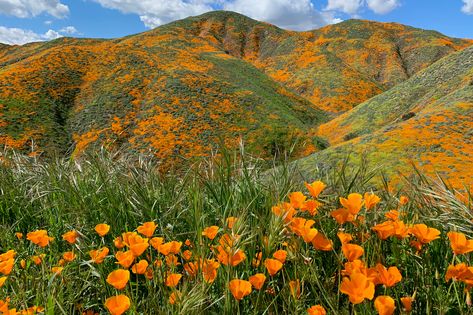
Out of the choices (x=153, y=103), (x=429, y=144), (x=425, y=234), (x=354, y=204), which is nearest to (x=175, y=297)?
(x=354, y=204)

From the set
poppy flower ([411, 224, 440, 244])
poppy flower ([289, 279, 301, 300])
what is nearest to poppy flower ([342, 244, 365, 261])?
poppy flower ([289, 279, 301, 300])

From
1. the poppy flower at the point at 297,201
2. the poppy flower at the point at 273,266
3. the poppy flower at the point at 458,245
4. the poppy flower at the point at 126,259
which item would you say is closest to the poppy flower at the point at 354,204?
the poppy flower at the point at 297,201

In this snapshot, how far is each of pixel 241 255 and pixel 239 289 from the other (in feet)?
1.07

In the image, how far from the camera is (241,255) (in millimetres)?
2113

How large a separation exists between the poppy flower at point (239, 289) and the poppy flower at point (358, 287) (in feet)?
1.58

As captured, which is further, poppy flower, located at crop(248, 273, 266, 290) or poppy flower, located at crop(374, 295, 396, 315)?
poppy flower, located at crop(248, 273, 266, 290)

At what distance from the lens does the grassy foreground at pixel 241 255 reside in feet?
6.22

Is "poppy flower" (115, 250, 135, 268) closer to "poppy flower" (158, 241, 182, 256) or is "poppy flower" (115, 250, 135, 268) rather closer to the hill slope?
"poppy flower" (158, 241, 182, 256)

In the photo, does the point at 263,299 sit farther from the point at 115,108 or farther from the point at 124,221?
the point at 115,108

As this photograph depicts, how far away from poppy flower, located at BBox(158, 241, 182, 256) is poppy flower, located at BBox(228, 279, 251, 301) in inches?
21.1

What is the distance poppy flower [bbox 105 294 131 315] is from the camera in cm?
159

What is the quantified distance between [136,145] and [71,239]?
22215 mm

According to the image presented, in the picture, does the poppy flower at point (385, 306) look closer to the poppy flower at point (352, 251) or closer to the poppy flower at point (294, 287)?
the poppy flower at point (352, 251)

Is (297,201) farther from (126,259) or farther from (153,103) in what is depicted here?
(153,103)
